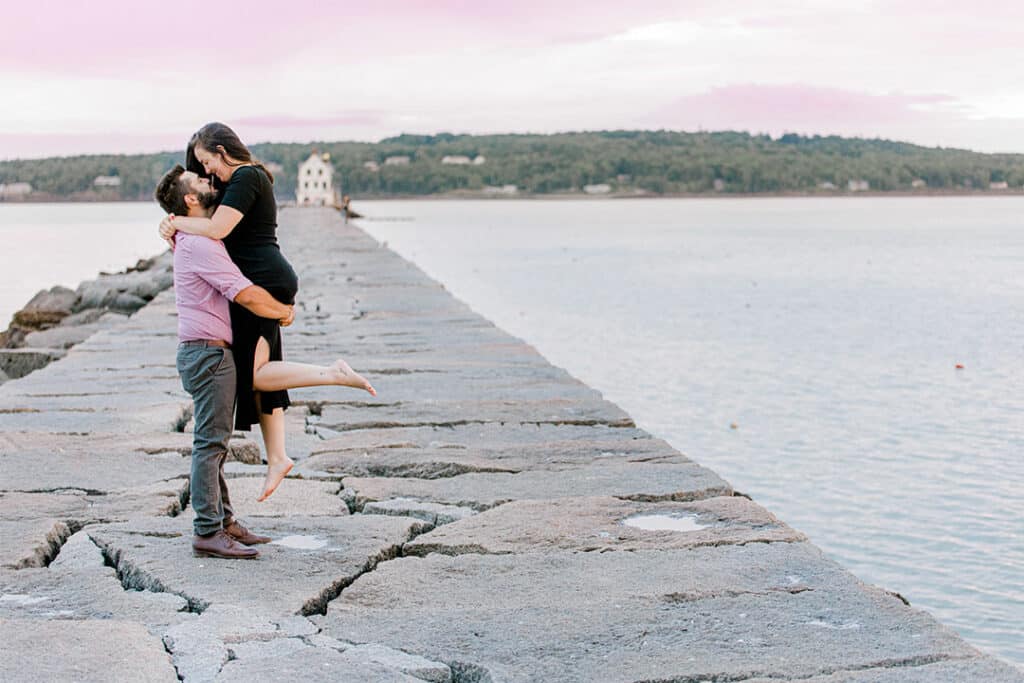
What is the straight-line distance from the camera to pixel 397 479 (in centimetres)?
476

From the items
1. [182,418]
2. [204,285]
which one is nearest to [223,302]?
[204,285]

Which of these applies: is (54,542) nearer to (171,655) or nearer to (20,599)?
(20,599)

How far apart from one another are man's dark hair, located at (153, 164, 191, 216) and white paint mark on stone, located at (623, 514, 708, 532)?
5.43ft

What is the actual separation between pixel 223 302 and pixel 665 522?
1.52 m

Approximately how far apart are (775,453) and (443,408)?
13.1ft

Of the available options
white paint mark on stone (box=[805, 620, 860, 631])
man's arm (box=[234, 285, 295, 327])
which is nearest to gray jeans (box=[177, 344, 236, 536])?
man's arm (box=[234, 285, 295, 327])

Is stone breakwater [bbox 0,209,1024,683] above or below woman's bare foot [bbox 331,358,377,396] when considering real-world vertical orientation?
below

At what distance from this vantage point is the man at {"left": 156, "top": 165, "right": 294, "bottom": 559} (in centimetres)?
371

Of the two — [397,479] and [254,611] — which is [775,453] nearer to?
[397,479]

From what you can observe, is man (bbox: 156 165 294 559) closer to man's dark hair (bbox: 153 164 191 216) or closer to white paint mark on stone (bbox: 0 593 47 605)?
man's dark hair (bbox: 153 164 191 216)

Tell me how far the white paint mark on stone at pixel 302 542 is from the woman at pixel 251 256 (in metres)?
0.34

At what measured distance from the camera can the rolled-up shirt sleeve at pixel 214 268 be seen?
370 centimetres


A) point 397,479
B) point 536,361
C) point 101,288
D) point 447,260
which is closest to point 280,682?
point 397,479

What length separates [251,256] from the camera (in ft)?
12.5
